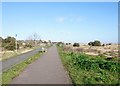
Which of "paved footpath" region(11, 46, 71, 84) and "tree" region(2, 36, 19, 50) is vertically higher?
"tree" region(2, 36, 19, 50)

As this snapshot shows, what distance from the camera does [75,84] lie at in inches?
436

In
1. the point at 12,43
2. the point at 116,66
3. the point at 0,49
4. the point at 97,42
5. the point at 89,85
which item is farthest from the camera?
the point at 97,42

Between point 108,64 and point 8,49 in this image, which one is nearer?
point 108,64

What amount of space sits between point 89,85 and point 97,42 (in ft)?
323

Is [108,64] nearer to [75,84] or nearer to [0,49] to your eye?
[75,84]

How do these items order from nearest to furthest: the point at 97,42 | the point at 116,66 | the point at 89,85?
the point at 89,85, the point at 116,66, the point at 97,42

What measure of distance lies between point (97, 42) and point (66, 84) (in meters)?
97.9

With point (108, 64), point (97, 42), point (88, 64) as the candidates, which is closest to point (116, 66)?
point (108, 64)

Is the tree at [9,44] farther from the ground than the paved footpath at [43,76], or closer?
farther from the ground

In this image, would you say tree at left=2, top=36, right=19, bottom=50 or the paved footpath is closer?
the paved footpath

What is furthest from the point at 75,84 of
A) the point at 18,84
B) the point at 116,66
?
the point at 116,66

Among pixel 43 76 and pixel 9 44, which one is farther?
pixel 9 44

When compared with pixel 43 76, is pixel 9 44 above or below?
above

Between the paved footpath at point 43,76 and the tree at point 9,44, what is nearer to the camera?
the paved footpath at point 43,76
